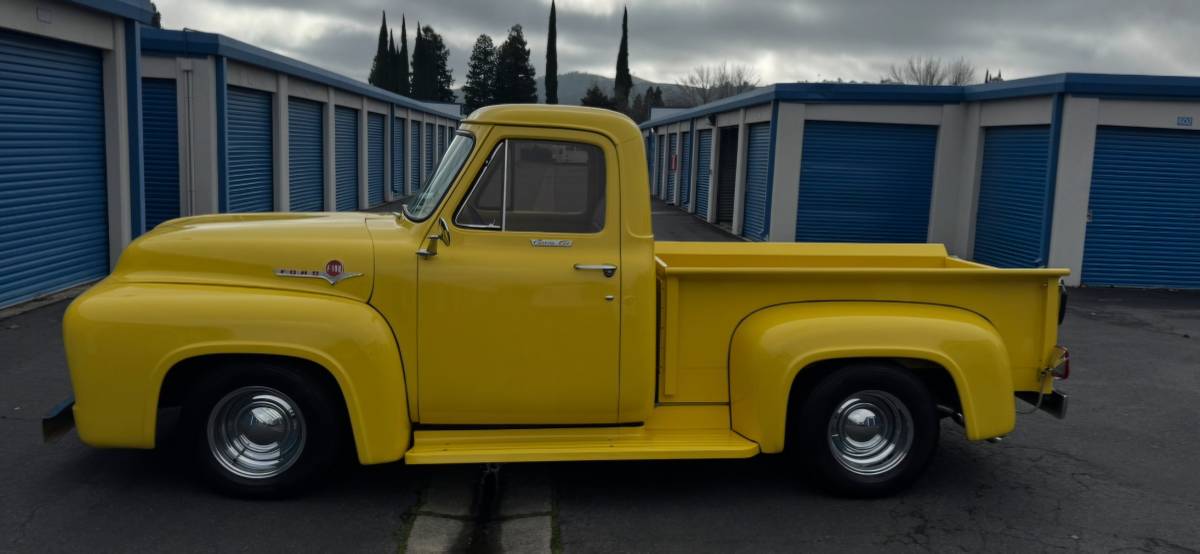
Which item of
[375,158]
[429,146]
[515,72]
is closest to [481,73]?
[515,72]

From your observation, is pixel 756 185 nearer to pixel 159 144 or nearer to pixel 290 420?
pixel 159 144

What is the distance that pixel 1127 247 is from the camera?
1591 cm

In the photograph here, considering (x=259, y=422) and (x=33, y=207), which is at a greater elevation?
(x=33, y=207)

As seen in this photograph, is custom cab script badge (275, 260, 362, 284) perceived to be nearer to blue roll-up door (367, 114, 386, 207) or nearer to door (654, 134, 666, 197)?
blue roll-up door (367, 114, 386, 207)

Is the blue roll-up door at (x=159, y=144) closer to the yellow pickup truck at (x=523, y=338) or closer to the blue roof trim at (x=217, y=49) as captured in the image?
the blue roof trim at (x=217, y=49)

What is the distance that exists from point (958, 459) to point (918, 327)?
4.83 ft

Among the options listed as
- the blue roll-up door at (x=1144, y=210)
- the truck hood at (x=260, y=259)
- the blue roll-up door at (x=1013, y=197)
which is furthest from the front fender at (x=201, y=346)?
the blue roll-up door at (x=1144, y=210)

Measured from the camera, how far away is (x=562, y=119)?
17.7 feet

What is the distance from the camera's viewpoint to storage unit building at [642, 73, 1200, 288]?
613 inches

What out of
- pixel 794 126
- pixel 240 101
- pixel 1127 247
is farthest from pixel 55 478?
pixel 794 126

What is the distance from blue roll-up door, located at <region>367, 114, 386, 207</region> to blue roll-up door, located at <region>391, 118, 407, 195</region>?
105 cm

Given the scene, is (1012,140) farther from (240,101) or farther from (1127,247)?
(240,101)

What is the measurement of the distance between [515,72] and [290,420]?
79.6m

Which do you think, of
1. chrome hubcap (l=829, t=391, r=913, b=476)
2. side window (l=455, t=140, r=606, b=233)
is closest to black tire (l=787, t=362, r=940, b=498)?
chrome hubcap (l=829, t=391, r=913, b=476)
